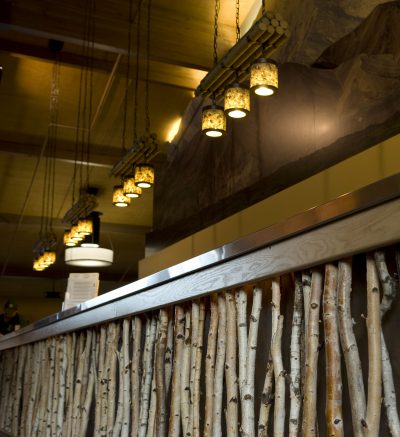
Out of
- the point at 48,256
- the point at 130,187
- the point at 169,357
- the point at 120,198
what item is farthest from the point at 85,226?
the point at 169,357

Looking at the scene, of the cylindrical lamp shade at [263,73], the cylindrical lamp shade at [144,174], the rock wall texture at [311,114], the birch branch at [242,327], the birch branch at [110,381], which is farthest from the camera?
the cylindrical lamp shade at [144,174]

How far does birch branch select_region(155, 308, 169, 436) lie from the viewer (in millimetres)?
2369

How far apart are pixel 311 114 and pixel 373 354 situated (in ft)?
15.1

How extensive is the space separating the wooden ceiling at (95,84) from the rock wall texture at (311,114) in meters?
1.21

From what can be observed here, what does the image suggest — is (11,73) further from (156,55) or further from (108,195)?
(108,195)

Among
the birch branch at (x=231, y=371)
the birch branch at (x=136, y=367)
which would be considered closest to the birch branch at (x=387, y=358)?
the birch branch at (x=231, y=371)

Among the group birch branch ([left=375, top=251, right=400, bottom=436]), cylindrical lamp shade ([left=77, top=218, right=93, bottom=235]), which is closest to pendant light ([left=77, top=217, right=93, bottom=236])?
cylindrical lamp shade ([left=77, top=218, right=93, bottom=235])

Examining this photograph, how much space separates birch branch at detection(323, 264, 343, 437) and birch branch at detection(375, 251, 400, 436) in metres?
0.14

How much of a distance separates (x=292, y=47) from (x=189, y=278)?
4.64 meters

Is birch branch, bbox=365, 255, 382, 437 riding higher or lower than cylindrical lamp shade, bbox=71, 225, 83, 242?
lower

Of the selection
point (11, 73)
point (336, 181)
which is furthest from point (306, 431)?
point (11, 73)

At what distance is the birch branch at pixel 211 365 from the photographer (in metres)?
2.05

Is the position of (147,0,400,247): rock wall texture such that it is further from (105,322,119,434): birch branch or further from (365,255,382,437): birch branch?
(365,255,382,437): birch branch

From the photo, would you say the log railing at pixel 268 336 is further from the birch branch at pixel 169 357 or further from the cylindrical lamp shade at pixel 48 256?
the cylindrical lamp shade at pixel 48 256
